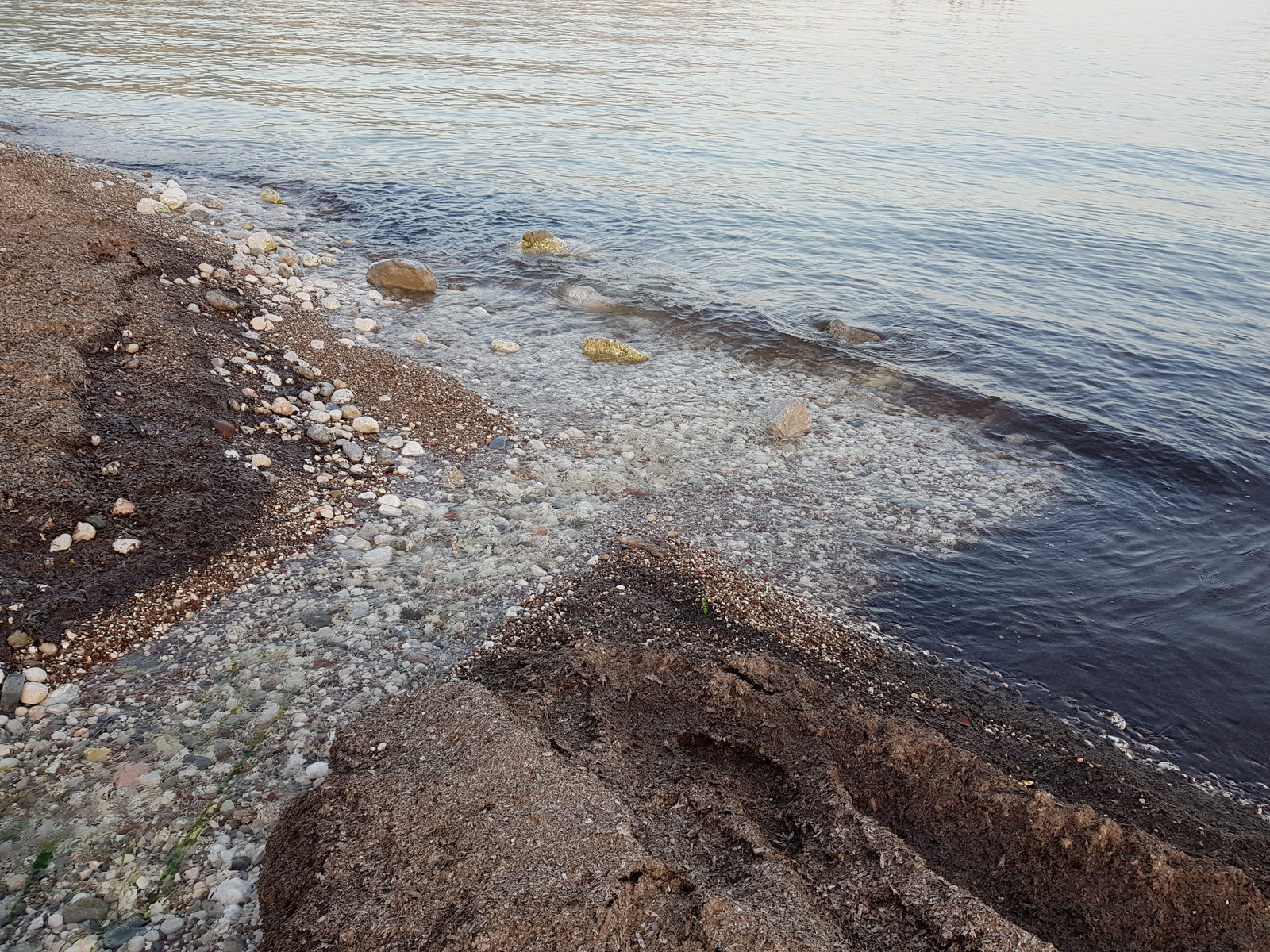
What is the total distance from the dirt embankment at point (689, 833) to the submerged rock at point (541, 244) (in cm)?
1008

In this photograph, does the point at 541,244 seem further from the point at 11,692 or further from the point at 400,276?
the point at 11,692

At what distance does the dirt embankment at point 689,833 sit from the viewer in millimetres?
3193

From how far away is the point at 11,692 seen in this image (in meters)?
4.49

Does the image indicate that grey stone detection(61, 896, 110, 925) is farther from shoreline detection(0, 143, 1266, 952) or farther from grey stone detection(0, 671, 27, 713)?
grey stone detection(0, 671, 27, 713)

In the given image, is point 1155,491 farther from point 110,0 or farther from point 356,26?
point 110,0

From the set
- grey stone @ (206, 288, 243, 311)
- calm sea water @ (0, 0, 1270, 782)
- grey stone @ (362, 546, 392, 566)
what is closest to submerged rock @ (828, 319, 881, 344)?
calm sea water @ (0, 0, 1270, 782)

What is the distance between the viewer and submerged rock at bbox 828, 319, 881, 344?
464 inches

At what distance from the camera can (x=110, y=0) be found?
39250 millimetres

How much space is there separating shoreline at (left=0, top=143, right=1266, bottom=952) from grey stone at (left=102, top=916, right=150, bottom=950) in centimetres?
4

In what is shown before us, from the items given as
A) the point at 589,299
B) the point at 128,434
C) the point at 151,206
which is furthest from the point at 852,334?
the point at 151,206

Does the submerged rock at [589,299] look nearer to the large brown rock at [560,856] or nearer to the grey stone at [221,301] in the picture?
the grey stone at [221,301]

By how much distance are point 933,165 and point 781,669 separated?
1891cm

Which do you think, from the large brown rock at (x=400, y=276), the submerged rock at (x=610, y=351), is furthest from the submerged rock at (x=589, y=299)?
the large brown rock at (x=400, y=276)

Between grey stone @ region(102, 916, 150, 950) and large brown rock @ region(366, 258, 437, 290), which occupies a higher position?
grey stone @ region(102, 916, 150, 950)
